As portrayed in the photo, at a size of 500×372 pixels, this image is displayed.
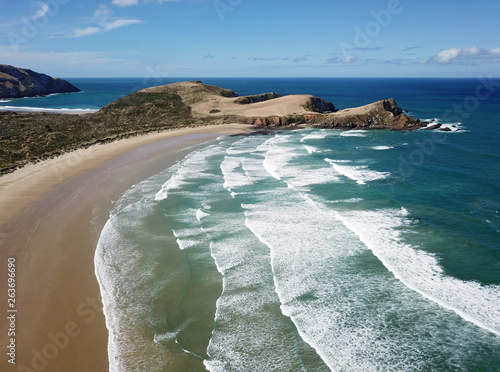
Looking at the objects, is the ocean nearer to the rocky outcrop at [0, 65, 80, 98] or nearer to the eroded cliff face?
the eroded cliff face

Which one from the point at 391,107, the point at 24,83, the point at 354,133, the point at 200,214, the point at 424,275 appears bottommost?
the point at 424,275

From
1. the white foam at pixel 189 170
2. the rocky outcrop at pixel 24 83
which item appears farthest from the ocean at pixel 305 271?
the rocky outcrop at pixel 24 83

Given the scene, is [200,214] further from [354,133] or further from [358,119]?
[358,119]

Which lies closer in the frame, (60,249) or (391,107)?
(60,249)

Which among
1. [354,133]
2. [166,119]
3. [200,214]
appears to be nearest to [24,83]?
[166,119]

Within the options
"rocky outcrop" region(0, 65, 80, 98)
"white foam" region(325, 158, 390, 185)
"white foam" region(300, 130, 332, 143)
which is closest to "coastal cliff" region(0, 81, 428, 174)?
"white foam" region(300, 130, 332, 143)

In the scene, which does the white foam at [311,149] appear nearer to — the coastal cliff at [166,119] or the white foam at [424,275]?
the coastal cliff at [166,119]

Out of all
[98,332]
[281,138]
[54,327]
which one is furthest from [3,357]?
[281,138]

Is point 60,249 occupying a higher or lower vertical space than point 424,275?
higher
